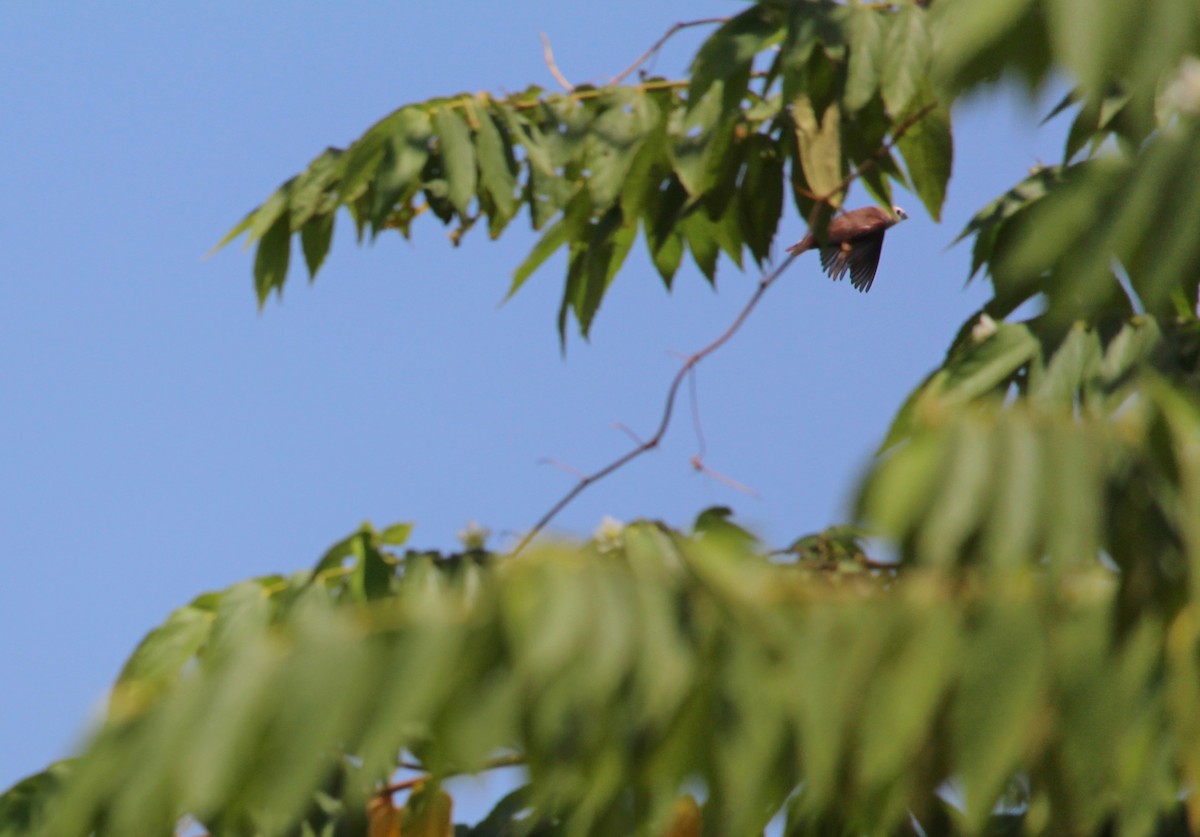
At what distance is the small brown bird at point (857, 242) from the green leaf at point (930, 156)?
0.23m

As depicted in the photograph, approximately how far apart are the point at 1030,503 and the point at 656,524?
88 cm

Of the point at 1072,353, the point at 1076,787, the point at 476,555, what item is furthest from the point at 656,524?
the point at 1076,787

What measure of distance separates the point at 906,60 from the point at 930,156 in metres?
0.28

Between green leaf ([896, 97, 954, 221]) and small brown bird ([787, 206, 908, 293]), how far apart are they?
0.23m

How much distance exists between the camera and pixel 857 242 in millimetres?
3406

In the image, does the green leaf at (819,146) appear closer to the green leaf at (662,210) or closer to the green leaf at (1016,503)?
the green leaf at (662,210)

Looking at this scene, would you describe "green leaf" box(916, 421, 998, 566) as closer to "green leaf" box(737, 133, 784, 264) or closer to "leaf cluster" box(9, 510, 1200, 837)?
"leaf cluster" box(9, 510, 1200, 837)

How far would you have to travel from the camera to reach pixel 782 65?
2.92 metres

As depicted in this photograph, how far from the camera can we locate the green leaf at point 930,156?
10.1 feet

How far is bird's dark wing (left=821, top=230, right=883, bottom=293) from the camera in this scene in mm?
3389

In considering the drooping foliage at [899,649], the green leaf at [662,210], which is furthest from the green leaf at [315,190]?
the drooping foliage at [899,649]

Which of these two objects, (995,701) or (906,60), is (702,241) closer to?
(906,60)

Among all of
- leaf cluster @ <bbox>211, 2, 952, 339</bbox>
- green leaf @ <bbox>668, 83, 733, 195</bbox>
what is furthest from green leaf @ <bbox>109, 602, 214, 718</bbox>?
green leaf @ <bbox>668, 83, 733, 195</bbox>

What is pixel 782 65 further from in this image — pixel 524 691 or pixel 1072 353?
pixel 524 691
